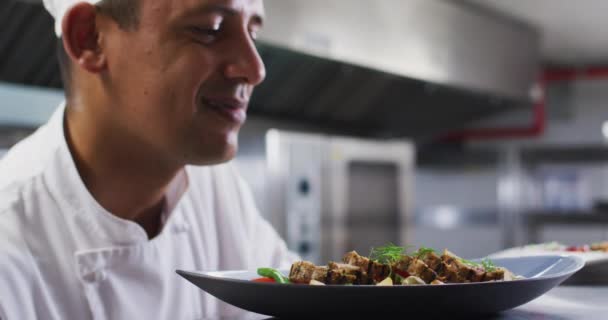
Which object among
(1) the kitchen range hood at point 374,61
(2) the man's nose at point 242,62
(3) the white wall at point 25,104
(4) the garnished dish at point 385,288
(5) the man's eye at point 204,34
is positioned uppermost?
(1) the kitchen range hood at point 374,61

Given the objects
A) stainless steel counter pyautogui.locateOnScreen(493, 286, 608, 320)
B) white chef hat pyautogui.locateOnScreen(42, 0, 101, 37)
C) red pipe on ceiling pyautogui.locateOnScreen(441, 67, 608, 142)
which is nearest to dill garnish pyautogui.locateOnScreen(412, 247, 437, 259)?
stainless steel counter pyautogui.locateOnScreen(493, 286, 608, 320)

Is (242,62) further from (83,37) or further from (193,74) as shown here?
(83,37)

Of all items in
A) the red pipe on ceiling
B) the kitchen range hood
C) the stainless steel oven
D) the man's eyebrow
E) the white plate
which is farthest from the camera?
the red pipe on ceiling

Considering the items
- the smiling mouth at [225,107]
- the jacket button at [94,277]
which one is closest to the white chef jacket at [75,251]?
the jacket button at [94,277]

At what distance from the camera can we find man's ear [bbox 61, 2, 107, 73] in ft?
4.06

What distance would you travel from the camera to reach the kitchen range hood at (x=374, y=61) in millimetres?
3189

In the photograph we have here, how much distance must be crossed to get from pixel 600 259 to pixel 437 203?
260 inches

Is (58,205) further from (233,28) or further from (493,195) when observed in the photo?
(493,195)

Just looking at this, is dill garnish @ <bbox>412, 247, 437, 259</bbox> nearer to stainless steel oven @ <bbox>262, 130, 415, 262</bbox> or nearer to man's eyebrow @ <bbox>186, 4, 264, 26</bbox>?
man's eyebrow @ <bbox>186, 4, 264, 26</bbox>

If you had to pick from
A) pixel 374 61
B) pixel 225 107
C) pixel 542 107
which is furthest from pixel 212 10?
pixel 542 107

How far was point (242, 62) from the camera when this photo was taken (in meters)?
1.17

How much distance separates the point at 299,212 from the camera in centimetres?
404

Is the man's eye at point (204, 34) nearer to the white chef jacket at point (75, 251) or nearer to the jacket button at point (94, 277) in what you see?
the white chef jacket at point (75, 251)

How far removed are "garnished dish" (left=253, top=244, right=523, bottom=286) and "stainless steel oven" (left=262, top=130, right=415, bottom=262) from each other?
122 inches
